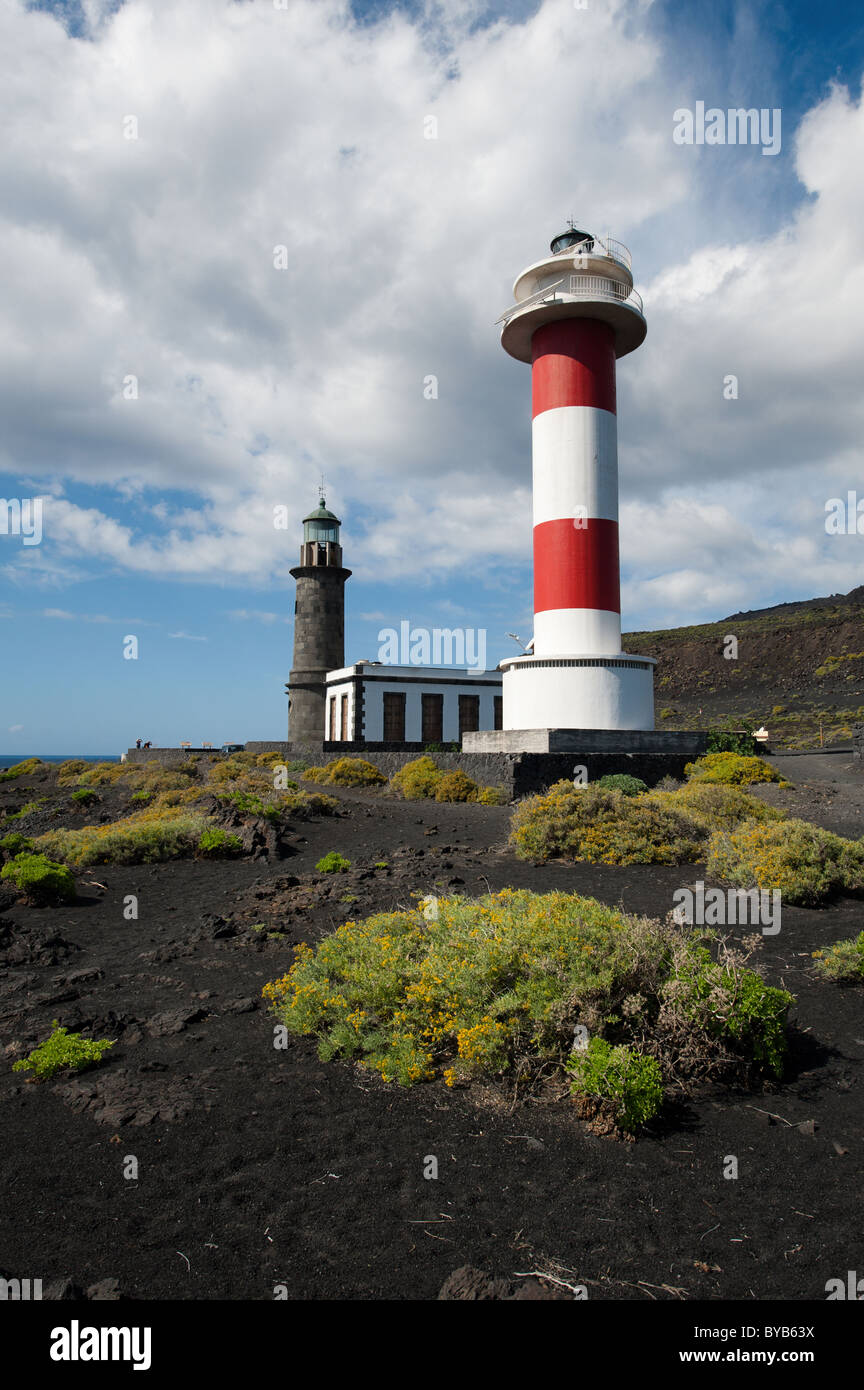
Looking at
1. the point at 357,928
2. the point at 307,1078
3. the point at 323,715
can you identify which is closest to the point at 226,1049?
the point at 307,1078

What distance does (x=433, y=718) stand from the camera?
106ft

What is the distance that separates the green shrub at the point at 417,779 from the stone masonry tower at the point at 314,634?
14.4 m

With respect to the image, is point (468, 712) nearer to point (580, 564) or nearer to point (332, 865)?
point (580, 564)

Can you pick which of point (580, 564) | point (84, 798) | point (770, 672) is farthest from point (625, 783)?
point (770, 672)

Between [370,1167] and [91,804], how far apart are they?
53.2ft

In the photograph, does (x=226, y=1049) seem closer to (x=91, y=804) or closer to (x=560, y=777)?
(x=560, y=777)

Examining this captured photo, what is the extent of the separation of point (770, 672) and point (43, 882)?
64.3m

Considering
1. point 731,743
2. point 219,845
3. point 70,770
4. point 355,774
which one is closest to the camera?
point 219,845

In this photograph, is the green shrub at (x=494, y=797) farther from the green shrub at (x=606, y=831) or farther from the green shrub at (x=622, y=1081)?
the green shrub at (x=622, y=1081)

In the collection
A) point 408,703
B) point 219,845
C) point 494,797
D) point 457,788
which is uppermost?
point 408,703

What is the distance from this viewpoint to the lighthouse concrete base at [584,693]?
17000 mm

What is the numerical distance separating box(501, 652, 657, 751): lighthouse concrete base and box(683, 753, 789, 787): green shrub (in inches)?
60.4

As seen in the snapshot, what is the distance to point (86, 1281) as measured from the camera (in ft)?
9.73

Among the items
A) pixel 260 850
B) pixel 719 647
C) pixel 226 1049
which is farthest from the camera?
pixel 719 647
